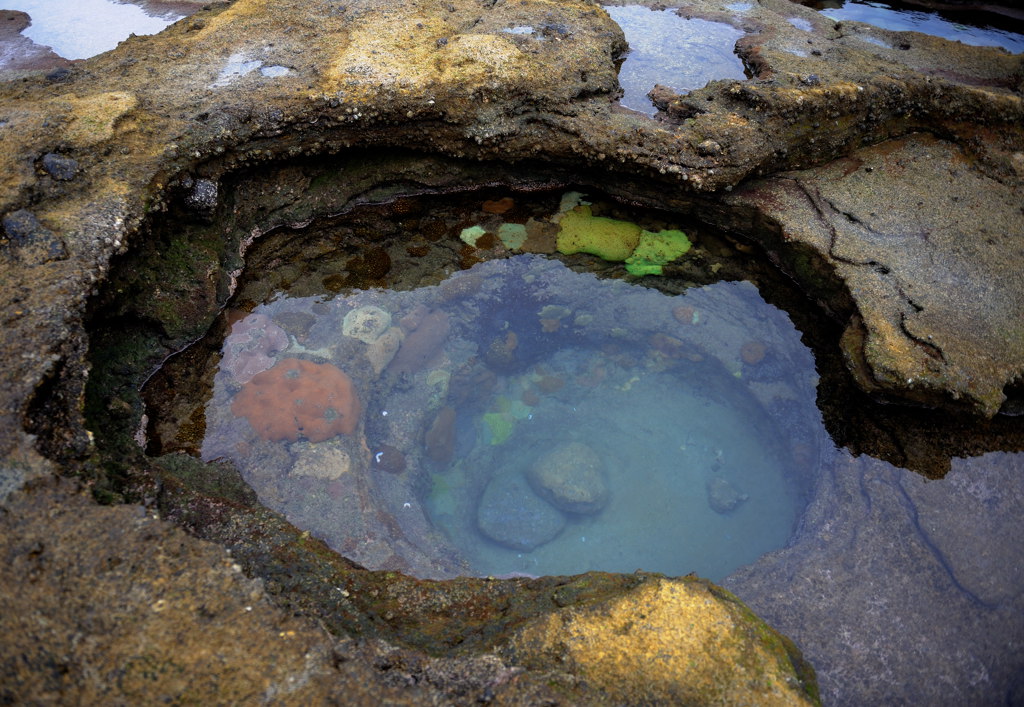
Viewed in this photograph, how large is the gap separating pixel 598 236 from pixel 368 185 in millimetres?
1656

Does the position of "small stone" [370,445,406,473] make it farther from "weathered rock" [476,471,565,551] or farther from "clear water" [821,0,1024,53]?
"clear water" [821,0,1024,53]

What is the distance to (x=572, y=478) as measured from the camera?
4.06 metres

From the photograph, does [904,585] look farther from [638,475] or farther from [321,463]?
[321,463]

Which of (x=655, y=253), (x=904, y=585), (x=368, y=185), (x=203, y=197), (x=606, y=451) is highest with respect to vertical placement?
(x=203, y=197)

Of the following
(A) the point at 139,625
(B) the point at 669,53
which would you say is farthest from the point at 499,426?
(B) the point at 669,53

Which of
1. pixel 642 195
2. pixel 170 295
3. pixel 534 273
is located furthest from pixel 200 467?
pixel 642 195

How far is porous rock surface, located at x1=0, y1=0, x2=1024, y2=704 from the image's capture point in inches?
79.3

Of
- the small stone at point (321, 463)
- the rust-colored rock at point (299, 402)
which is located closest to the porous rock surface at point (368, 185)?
the small stone at point (321, 463)

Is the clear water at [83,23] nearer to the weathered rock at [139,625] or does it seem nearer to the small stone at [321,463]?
the small stone at [321,463]

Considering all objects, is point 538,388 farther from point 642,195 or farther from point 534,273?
point 642,195

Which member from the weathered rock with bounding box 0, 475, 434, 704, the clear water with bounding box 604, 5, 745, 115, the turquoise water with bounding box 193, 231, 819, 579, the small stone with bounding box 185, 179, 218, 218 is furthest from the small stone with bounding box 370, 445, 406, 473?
the clear water with bounding box 604, 5, 745, 115

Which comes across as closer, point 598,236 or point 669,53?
point 598,236

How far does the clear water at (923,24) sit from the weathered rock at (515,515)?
5316mm

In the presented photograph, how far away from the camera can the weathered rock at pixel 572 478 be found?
3998 millimetres
